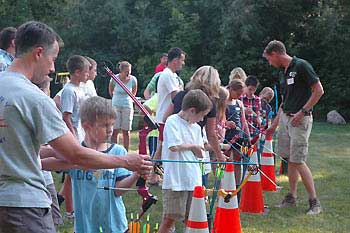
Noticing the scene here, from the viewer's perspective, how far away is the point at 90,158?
281 cm

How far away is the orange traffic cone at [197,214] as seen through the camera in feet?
15.0

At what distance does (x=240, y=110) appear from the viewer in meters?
7.27

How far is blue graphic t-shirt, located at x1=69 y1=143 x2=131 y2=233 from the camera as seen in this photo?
3533mm

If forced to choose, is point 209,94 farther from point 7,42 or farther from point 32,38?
point 32,38

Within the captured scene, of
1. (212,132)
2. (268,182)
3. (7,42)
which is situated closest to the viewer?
(7,42)

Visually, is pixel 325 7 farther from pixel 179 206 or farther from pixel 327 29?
pixel 179 206

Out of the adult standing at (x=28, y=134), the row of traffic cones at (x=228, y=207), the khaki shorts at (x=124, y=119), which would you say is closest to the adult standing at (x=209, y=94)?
the row of traffic cones at (x=228, y=207)

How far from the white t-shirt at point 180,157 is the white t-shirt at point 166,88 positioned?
8.15 ft

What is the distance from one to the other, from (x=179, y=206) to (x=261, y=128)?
13.6 ft

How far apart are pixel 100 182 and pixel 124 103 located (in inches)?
271

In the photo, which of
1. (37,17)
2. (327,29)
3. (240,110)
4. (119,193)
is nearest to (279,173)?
(240,110)

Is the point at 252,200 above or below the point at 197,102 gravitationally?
below

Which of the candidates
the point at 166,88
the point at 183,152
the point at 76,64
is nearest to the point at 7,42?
the point at 76,64

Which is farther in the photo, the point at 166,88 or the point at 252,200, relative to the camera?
the point at 166,88
